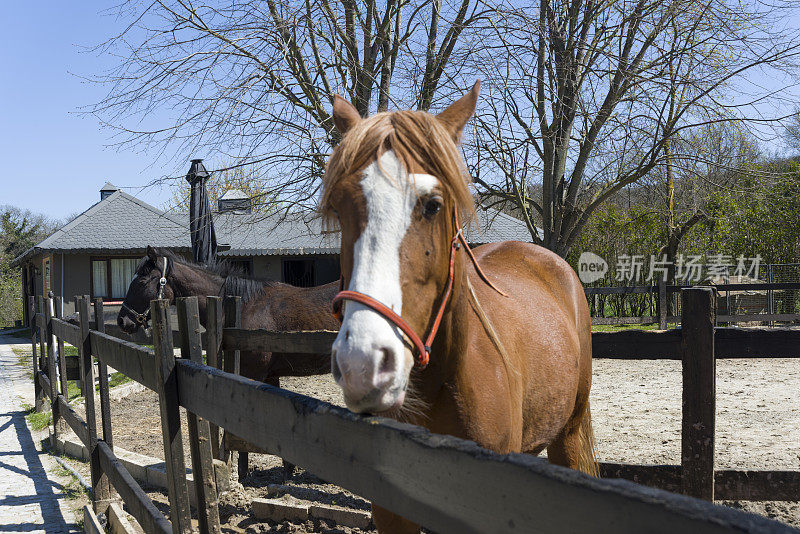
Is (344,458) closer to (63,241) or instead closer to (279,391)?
(279,391)

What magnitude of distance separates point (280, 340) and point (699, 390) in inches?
106

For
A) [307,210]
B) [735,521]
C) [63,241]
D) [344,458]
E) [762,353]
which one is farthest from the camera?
[63,241]

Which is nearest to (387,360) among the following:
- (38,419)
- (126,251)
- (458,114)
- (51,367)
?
(458,114)

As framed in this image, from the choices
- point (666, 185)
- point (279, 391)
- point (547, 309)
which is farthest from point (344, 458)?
point (666, 185)

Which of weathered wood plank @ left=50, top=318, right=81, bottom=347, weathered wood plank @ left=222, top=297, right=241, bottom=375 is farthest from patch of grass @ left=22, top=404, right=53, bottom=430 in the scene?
weathered wood plank @ left=222, top=297, right=241, bottom=375

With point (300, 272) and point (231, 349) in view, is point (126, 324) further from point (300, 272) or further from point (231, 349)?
point (300, 272)

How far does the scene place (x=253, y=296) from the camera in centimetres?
644

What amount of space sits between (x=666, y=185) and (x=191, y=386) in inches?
340

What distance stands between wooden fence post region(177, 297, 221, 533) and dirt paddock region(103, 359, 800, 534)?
0.96 metres

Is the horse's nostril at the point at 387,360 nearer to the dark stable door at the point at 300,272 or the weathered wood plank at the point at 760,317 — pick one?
the weathered wood plank at the point at 760,317

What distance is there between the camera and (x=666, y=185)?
9117 millimetres

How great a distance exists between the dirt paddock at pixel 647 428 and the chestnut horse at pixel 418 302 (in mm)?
2145

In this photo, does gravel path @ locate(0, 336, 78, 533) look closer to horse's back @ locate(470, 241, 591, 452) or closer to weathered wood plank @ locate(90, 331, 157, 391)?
weathered wood plank @ locate(90, 331, 157, 391)

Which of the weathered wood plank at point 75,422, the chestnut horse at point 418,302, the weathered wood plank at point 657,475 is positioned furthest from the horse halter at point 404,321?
the weathered wood plank at point 75,422
